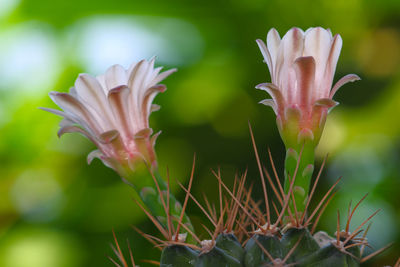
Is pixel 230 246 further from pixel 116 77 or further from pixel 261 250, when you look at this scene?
pixel 116 77

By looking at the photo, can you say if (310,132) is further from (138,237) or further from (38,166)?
(38,166)

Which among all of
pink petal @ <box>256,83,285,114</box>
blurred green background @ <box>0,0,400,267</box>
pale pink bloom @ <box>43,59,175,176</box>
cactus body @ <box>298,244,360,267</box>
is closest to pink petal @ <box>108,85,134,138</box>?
pale pink bloom @ <box>43,59,175,176</box>

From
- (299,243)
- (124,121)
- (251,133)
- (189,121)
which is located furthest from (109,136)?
(189,121)

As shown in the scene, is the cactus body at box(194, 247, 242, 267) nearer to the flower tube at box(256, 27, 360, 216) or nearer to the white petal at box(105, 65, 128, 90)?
the flower tube at box(256, 27, 360, 216)

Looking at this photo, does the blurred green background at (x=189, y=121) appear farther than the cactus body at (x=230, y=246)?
Yes

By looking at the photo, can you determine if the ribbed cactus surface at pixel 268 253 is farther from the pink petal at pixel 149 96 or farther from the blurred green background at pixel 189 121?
the blurred green background at pixel 189 121

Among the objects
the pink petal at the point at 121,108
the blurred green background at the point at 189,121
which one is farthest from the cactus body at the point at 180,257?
the blurred green background at the point at 189,121
